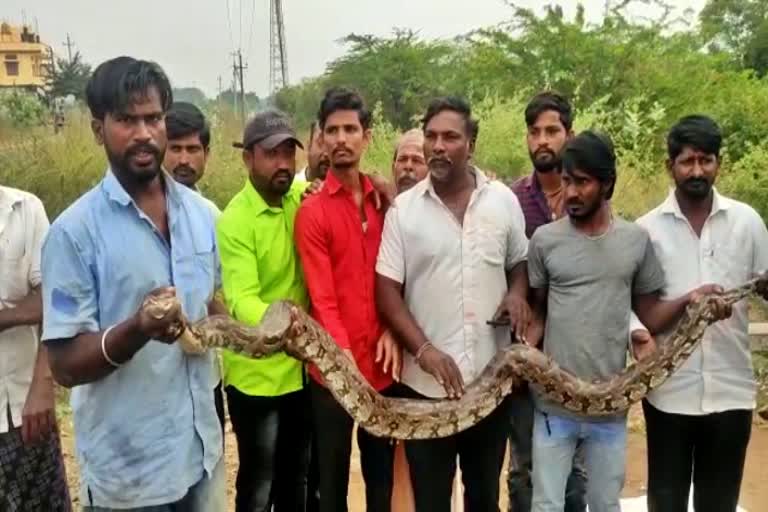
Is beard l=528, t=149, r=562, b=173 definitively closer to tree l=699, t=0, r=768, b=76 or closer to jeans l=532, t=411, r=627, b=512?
jeans l=532, t=411, r=627, b=512

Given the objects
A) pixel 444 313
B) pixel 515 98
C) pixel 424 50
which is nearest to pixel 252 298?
pixel 444 313

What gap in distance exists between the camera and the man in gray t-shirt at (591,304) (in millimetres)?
4312

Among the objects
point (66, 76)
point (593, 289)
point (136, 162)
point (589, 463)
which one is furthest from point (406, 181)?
point (66, 76)

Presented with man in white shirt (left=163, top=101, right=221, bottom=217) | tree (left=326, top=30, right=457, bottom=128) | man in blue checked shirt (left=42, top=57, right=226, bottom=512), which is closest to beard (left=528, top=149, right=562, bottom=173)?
man in white shirt (left=163, top=101, right=221, bottom=217)

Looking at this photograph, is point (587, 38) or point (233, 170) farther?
point (587, 38)

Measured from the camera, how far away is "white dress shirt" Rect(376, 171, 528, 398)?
14.5ft

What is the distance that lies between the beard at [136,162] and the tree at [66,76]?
86.8ft

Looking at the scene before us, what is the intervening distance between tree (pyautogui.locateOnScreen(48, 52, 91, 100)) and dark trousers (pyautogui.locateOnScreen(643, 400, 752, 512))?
26657 mm

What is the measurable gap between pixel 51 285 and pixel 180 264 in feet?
1.66

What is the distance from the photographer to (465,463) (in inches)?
182

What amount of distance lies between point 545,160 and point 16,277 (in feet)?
10.5

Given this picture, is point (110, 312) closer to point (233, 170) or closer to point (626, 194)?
point (233, 170)

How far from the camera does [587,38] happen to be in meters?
20.7

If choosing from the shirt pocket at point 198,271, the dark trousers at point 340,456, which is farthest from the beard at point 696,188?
the shirt pocket at point 198,271
